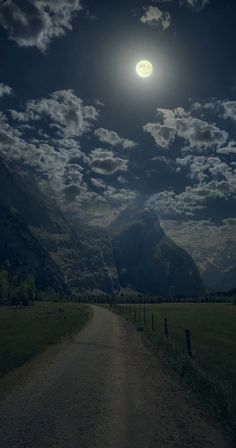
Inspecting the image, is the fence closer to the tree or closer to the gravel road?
the gravel road

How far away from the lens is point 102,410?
13828 mm

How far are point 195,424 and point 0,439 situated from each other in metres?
6.88

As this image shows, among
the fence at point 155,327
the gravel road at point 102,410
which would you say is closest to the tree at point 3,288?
the fence at point 155,327

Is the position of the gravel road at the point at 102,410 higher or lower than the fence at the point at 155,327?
lower

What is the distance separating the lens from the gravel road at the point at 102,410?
436 inches

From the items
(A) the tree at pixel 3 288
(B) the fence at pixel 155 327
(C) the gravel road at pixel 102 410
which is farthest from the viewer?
(A) the tree at pixel 3 288

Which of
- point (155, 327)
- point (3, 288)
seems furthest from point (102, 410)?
point (3, 288)

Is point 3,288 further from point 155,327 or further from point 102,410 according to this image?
point 102,410

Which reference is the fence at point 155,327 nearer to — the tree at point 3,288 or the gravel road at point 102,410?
the gravel road at point 102,410

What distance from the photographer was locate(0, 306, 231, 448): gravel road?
1108cm

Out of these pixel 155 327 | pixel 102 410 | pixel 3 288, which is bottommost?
pixel 102 410

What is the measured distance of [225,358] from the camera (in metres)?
27.9

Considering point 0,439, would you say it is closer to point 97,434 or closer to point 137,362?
point 97,434

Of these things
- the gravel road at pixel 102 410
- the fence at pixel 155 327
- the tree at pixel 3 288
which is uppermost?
the tree at pixel 3 288
